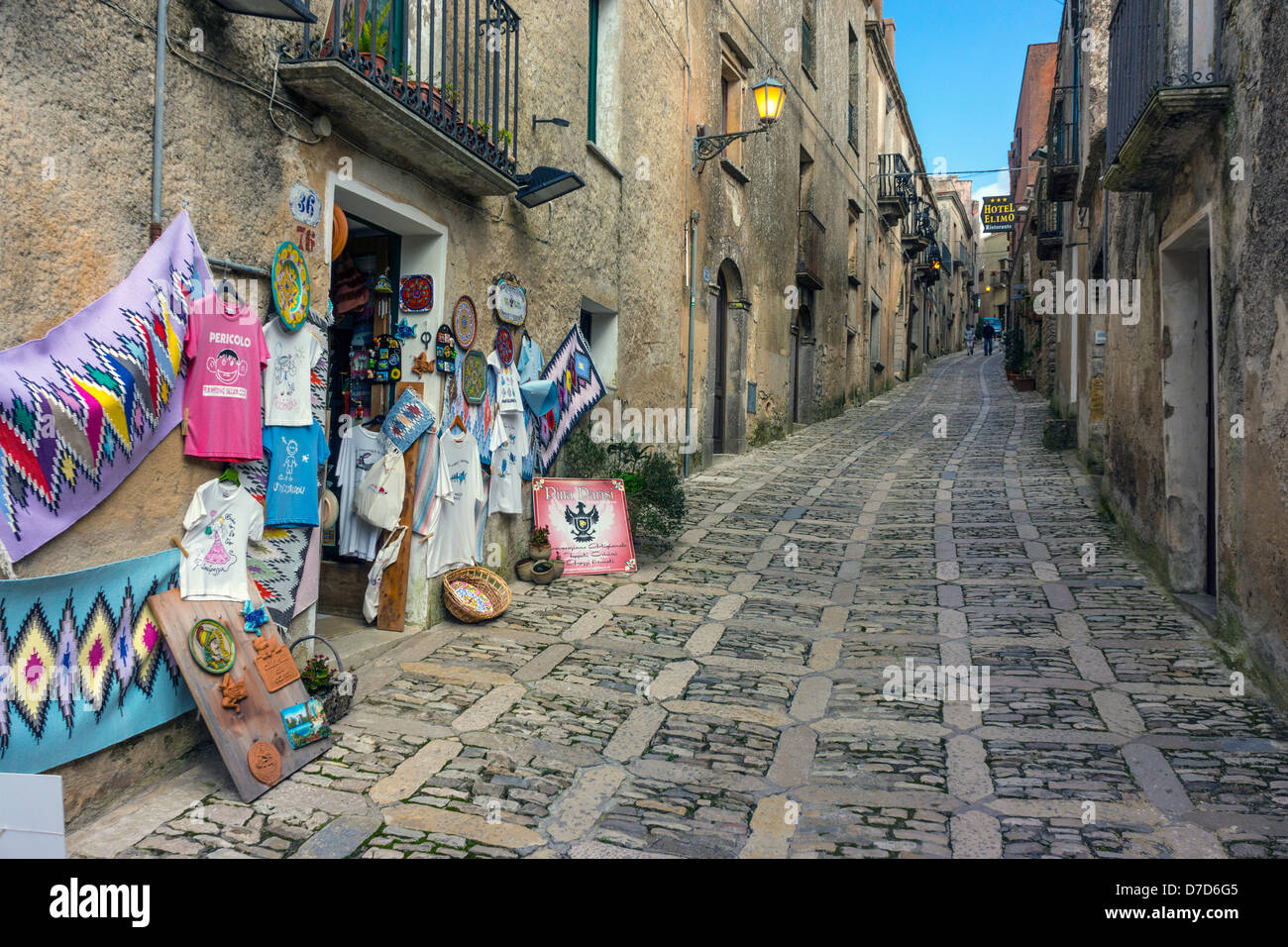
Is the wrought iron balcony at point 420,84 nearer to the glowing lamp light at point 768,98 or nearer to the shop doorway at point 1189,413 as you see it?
the shop doorway at point 1189,413

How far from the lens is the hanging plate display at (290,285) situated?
4273 millimetres

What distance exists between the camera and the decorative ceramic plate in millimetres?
5984

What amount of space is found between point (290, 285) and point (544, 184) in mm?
2543

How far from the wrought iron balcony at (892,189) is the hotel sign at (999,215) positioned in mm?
7707

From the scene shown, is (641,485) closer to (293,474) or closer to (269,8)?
(293,474)

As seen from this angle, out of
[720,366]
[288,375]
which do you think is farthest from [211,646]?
[720,366]

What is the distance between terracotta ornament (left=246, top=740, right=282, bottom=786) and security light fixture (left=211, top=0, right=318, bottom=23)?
304 centimetres

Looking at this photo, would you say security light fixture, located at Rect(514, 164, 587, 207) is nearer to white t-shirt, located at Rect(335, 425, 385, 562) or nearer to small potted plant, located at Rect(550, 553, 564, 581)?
white t-shirt, located at Rect(335, 425, 385, 562)

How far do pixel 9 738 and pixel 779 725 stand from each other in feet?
10.4

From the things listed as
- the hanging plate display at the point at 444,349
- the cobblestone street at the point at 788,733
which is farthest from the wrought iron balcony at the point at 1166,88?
the hanging plate display at the point at 444,349

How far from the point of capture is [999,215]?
31094mm

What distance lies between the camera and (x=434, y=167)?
18.0 feet

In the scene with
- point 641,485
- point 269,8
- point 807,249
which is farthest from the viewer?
point 807,249

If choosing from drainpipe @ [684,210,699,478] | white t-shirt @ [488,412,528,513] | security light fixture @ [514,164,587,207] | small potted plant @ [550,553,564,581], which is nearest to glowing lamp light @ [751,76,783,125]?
drainpipe @ [684,210,699,478]
